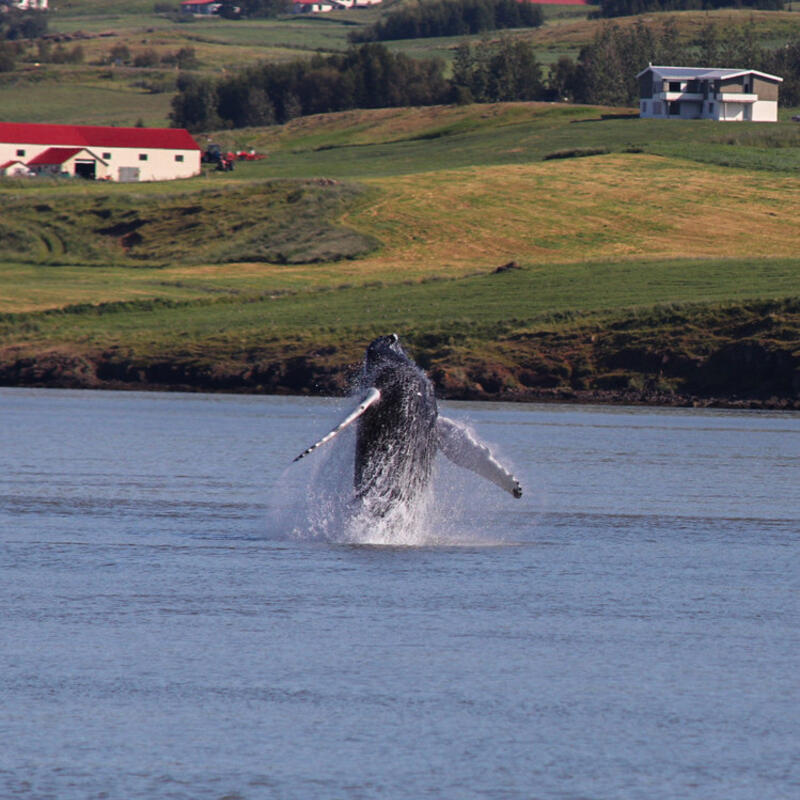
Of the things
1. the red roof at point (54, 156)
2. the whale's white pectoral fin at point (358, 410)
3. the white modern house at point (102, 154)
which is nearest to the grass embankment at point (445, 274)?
the white modern house at point (102, 154)

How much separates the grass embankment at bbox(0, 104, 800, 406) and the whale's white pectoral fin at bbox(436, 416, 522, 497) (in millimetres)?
40938

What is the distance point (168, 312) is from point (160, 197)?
1351 inches

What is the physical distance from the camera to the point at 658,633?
18.8 meters

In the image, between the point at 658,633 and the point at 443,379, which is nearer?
the point at 658,633

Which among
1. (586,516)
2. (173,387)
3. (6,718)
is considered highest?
(6,718)

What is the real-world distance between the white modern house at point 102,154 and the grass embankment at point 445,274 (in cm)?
1447

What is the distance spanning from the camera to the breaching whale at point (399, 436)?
899 inches

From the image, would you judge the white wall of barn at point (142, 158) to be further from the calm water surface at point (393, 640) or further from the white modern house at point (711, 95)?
the calm water surface at point (393, 640)

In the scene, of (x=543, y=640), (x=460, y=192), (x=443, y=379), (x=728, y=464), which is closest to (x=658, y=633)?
(x=543, y=640)

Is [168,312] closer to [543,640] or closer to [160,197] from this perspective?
[160,197]

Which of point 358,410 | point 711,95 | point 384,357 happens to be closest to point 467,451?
point 384,357

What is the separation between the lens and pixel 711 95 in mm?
188000

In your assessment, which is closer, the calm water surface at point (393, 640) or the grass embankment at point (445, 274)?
the calm water surface at point (393, 640)

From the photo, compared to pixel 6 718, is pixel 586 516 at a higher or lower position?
lower
